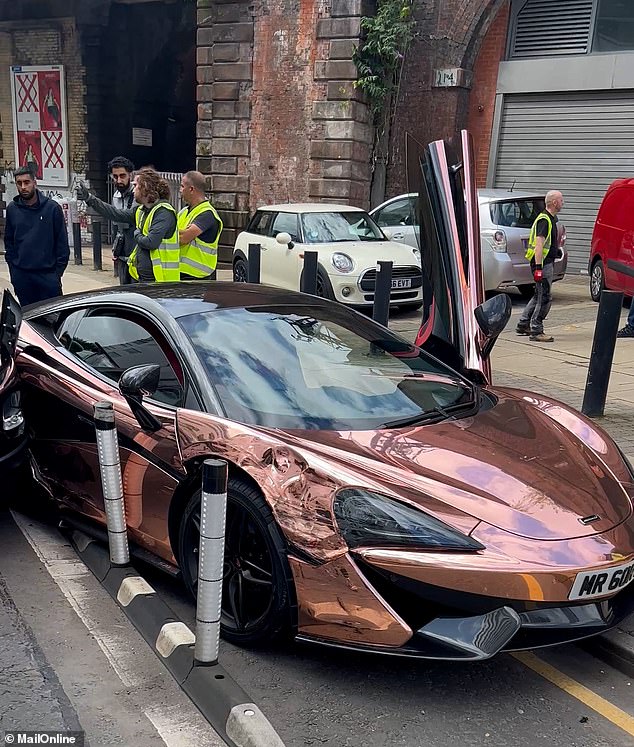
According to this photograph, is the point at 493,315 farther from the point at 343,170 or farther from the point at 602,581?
the point at 343,170

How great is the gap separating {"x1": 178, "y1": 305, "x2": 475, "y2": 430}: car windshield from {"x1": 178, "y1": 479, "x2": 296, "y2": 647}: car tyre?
374 mm

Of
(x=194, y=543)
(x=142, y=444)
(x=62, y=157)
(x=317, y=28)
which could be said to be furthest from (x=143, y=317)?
(x=62, y=157)

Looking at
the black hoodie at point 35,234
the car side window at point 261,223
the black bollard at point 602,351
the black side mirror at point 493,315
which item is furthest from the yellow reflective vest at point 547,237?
the black hoodie at point 35,234

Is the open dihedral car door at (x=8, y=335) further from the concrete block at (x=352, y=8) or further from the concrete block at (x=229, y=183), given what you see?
the concrete block at (x=229, y=183)

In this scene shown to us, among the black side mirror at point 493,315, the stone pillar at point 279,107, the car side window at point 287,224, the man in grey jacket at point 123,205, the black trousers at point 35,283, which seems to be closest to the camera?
the black side mirror at point 493,315

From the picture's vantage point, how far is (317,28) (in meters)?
15.2

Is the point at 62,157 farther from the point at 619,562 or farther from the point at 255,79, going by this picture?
the point at 619,562

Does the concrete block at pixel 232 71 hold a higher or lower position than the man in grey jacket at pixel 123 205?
higher

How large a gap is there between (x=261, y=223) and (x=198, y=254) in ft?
19.9

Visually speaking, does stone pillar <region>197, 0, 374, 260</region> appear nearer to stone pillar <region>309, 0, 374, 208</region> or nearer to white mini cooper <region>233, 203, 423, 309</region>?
stone pillar <region>309, 0, 374, 208</region>

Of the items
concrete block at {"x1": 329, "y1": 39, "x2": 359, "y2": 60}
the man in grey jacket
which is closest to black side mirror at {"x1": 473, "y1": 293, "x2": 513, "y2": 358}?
the man in grey jacket

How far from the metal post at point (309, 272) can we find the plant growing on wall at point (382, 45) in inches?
320

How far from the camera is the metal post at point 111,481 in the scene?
11.6 feet

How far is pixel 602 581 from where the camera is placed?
2.79 m
